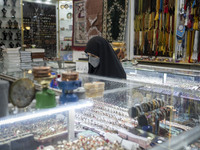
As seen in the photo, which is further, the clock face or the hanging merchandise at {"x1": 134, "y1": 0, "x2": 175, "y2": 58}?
the hanging merchandise at {"x1": 134, "y1": 0, "x2": 175, "y2": 58}

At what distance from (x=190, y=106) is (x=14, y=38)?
6.41 m

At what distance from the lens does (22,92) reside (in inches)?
50.0

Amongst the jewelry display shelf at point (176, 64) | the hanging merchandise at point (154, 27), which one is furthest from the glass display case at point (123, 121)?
the hanging merchandise at point (154, 27)

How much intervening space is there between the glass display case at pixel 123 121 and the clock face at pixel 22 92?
0.55m

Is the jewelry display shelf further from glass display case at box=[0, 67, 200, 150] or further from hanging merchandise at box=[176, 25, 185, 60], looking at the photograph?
glass display case at box=[0, 67, 200, 150]

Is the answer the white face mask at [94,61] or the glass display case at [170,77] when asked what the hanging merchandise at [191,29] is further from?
the white face mask at [94,61]

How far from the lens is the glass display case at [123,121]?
5.96 ft

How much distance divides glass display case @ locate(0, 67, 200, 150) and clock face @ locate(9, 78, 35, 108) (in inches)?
21.6

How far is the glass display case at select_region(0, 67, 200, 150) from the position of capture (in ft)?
5.96

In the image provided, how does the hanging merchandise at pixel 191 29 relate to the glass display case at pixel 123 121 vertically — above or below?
above

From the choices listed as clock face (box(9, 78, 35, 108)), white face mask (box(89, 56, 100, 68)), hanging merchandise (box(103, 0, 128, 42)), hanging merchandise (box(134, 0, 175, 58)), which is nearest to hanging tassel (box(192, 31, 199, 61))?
hanging merchandise (box(134, 0, 175, 58))

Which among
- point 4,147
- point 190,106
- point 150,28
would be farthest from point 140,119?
point 150,28

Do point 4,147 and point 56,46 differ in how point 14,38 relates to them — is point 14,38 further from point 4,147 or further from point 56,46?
point 4,147

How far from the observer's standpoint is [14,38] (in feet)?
23.6
